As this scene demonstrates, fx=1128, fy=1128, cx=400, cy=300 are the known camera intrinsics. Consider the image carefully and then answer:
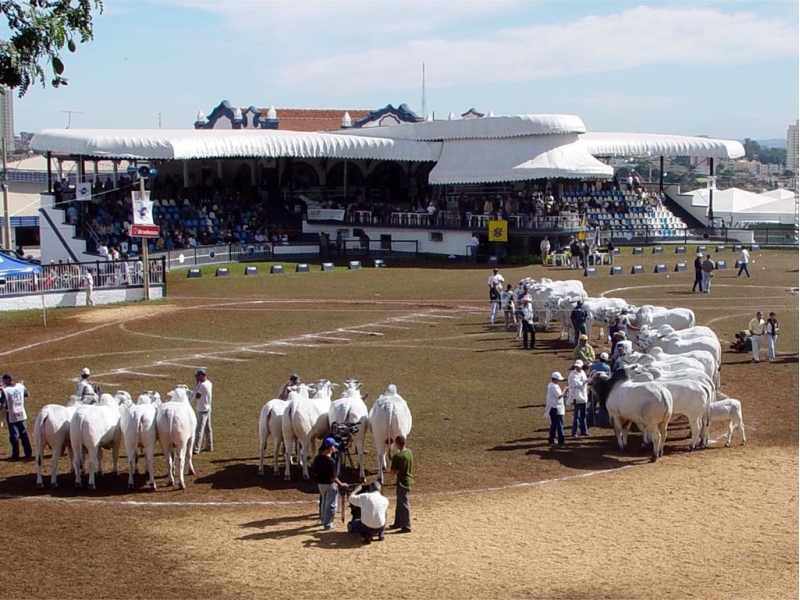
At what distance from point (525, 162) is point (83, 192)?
23438 mm

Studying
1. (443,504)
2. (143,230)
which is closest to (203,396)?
(443,504)

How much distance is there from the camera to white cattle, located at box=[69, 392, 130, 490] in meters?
18.4

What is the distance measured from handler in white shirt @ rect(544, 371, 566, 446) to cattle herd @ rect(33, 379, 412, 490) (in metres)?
3.40

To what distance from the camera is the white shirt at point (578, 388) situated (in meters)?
21.8

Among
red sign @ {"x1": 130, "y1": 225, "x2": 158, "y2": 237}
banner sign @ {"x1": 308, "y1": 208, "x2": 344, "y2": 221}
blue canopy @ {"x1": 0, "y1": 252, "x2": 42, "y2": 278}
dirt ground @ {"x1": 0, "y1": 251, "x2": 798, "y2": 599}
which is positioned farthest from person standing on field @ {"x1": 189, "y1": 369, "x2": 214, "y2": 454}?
banner sign @ {"x1": 308, "y1": 208, "x2": 344, "y2": 221}

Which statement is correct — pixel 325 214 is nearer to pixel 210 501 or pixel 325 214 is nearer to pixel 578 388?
pixel 578 388

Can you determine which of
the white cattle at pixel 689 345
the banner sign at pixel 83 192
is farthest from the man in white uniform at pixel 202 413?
the banner sign at pixel 83 192

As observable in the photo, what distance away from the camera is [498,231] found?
5812 cm

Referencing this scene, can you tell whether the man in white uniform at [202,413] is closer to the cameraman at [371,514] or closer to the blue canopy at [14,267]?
the cameraman at [371,514]

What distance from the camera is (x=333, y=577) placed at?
14352 millimetres

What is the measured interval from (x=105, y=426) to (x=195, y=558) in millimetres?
4325

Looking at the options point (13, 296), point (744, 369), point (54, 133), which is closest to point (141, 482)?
point (744, 369)

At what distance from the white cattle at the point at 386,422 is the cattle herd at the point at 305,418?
2 cm

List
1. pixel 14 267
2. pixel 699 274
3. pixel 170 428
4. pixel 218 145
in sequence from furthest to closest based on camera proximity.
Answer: pixel 218 145 → pixel 699 274 → pixel 14 267 → pixel 170 428
